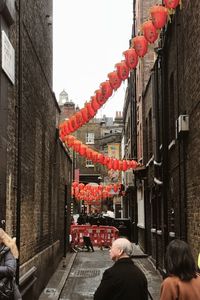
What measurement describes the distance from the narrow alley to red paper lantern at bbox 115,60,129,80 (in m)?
4.98

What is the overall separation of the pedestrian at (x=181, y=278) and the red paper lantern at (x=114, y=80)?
27.2 ft

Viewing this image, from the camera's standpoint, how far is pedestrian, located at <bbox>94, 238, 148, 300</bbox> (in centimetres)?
462

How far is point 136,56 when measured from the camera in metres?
11.4

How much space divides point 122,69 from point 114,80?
58 centimetres

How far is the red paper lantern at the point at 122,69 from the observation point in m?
11.9

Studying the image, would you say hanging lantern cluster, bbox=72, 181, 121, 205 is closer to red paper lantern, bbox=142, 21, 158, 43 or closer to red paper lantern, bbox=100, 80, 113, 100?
red paper lantern, bbox=100, 80, 113, 100

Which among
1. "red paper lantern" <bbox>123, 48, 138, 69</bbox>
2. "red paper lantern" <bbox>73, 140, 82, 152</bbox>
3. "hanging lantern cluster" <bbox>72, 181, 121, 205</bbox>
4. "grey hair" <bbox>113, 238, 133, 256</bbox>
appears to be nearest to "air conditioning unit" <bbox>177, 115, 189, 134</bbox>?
"red paper lantern" <bbox>123, 48, 138, 69</bbox>

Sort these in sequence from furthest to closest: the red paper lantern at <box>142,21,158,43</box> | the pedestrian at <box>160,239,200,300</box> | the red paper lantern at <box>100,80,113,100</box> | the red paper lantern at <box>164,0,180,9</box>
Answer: the red paper lantern at <box>100,80,113,100</box> < the red paper lantern at <box>142,21,158,43</box> < the red paper lantern at <box>164,0,180,9</box> < the pedestrian at <box>160,239,200,300</box>

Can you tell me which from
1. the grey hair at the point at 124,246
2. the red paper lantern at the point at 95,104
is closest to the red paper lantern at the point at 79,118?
the red paper lantern at the point at 95,104

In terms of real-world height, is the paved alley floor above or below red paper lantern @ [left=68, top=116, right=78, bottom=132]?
below

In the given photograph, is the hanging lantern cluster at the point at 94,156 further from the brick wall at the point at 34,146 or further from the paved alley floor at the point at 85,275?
the brick wall at the point at 34,146

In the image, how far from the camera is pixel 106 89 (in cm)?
1319

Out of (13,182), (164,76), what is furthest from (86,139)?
(13,182)

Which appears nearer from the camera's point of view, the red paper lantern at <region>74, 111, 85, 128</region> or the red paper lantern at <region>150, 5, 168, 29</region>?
the red paper lantern at <region>150, 5, 168, 29</region>
